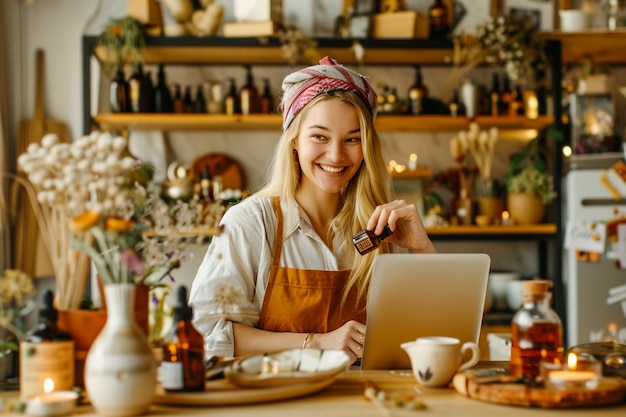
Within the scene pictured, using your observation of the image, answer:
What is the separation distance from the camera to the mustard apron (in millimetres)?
1984

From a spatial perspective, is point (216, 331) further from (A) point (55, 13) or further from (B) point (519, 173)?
(A) point (55, 13)

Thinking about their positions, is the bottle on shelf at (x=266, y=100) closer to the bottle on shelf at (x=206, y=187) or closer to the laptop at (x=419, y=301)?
the bottle on shelf at (x=206, y=187)

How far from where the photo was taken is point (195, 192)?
3818 mm

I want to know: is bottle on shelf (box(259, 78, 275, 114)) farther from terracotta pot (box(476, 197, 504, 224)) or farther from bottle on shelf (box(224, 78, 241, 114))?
terracotta pot (box(476, 197, 504, 224))

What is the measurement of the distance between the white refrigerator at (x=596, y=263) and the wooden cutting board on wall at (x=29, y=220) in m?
2.79

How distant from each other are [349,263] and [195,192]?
1.87m

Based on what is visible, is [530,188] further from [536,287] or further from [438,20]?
[536,287]

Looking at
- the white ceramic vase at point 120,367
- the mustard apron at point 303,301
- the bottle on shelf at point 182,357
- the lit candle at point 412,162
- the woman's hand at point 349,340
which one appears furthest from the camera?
the lit candle at point 412,162

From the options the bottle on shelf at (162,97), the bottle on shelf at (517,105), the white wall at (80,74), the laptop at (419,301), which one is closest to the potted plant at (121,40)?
the bottle on shelf at (162,97)

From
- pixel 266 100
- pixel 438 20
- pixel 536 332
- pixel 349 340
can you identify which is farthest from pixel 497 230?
pixel 536 332

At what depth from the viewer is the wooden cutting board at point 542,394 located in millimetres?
1185

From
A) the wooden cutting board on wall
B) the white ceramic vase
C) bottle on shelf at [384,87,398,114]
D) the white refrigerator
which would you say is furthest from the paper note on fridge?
the white ceramic vase

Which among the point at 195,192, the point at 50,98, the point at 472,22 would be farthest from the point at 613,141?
the point at 50,98

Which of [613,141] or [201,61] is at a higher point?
[201,61]
